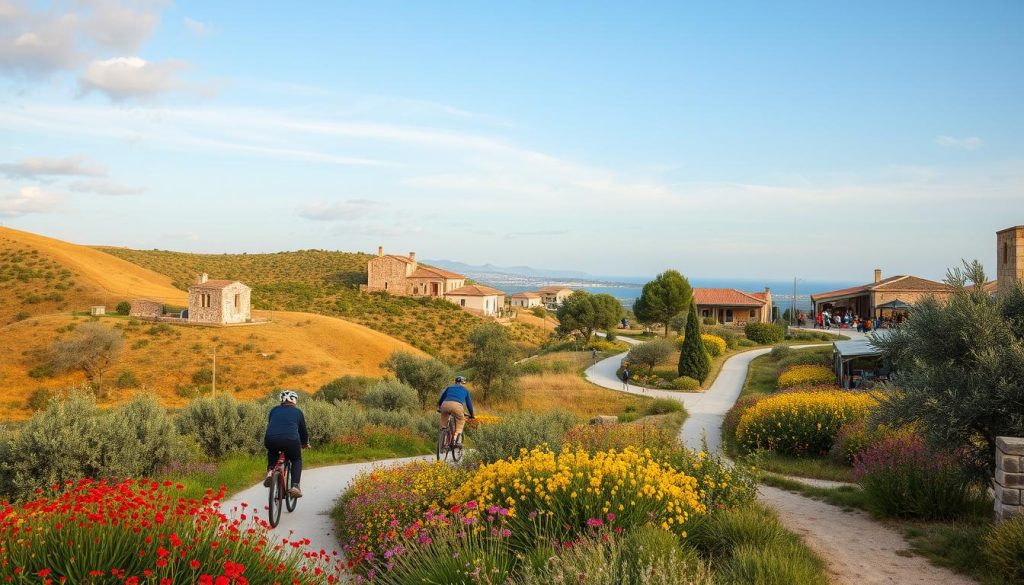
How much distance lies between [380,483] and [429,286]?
7557cm

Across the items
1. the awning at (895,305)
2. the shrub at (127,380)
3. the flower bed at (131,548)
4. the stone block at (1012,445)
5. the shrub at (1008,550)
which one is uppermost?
the awning at (895,305)

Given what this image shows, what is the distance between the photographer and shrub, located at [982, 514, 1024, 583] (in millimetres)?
6425

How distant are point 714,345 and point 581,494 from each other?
3986 centimetres

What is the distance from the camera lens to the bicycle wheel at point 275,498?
897cm

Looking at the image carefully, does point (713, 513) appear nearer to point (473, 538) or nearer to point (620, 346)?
point (473, 538)

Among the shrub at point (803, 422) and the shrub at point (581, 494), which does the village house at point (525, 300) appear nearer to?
the shrub at point (803, 422)

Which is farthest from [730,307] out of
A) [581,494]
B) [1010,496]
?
[581,494]

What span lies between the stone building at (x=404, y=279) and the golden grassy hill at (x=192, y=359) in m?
31.8

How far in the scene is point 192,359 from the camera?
43.4 meters

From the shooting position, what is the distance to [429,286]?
84.6 m

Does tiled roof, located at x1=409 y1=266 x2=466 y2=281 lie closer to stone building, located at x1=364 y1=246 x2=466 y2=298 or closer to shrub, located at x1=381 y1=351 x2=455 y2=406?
stone building, located at x1=364 y1=246 x2=466 y2=298

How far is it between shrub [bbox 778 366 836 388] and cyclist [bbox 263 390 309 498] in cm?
2316

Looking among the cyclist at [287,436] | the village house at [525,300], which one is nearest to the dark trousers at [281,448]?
the cyclist at [287,436]

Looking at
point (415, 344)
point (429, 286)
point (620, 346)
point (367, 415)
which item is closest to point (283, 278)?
point (429, 286)
